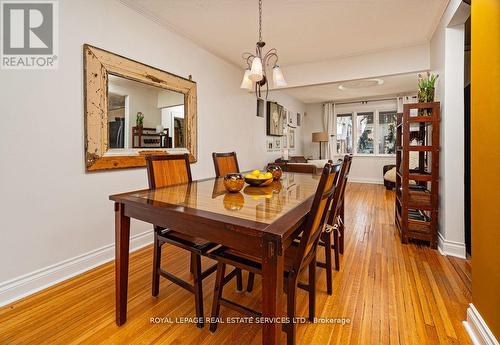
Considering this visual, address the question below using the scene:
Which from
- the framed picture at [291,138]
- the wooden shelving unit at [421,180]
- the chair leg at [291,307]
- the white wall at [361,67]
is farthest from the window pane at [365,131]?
the chair leg at [291,307]

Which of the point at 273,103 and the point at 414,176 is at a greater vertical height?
the point at 273,103

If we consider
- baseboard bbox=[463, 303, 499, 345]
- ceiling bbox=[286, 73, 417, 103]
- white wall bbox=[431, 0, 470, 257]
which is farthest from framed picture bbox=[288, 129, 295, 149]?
baseboard bbox=[463, 303, 499, 345]

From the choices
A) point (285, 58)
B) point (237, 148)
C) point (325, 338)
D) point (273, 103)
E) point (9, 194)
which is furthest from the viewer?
point (273, 103)

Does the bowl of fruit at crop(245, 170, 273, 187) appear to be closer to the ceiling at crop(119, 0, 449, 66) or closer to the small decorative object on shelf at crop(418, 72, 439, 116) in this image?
the ceiling at crop(119, 0, 449, 66)

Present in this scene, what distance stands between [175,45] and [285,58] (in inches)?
67.4

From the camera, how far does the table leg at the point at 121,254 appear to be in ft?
4.69

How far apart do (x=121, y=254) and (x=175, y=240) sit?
316 millimetres

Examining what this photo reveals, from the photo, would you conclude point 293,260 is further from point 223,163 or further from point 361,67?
point 361,67

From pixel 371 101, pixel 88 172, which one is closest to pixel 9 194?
pixel 88 172

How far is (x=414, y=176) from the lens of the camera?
2652mm

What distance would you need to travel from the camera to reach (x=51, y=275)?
1.92 meters

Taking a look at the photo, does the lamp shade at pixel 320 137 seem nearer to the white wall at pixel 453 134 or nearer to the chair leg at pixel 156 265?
the white wall at pixel 453 134

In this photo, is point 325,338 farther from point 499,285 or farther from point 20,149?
point 20,149

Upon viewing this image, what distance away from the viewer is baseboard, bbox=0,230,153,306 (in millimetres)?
1701
